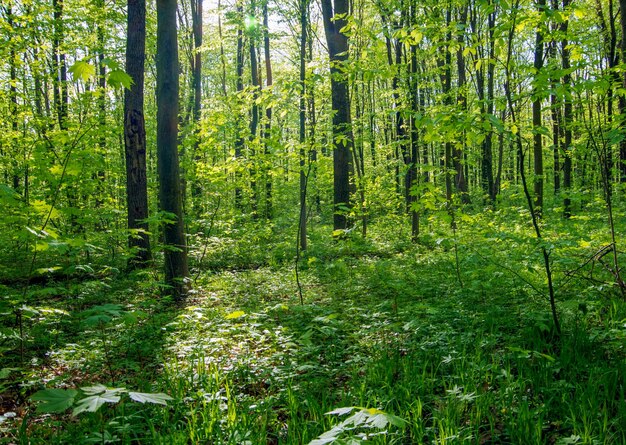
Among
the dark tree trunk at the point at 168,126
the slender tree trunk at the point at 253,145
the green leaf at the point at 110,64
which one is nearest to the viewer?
the green leaf at the point at 110,64

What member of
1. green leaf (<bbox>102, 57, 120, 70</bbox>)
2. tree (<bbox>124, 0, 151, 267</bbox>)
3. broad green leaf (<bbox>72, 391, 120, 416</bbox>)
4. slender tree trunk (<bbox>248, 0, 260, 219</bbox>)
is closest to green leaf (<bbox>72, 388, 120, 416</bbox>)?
broad green leaf (<bbox>72, 391, 120, 416</bbox>)

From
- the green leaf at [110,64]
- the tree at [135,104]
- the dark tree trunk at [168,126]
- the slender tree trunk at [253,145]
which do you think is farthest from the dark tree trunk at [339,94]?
the green leaf at [110,64]

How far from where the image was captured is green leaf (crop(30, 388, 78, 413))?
1300 mm

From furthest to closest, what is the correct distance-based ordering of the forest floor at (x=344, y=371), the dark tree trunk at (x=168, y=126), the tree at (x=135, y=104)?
the tree at (x=135, y=104), the dark tree trunk at (x=168, y=126), the forest floor at (x=344, y=371)

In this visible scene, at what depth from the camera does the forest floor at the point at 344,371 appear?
7.39 ft

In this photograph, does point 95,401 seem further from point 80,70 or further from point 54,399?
point 80,70

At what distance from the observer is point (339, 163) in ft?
31.2

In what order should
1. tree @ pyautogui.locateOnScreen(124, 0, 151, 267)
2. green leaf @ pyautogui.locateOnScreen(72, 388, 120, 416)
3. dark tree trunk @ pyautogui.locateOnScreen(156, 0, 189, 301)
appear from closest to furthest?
green leaf @ pyautogui.locateOnScreen(72, 388, 120, 416)
dark tree trunk @ pyautogui.locateOnScreen(156, 0, 189, 301)
tree @ pyautogui.locateOnScreen(124, 0, 151, 267)

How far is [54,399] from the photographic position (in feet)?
4.52

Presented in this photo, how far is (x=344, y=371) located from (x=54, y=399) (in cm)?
237

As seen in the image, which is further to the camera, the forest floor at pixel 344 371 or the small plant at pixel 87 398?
the forest floor at pixel 344 371

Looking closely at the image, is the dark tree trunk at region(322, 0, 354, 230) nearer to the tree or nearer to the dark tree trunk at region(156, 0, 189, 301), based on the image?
the dark tree trunk at region(156, 0, 189, 301)

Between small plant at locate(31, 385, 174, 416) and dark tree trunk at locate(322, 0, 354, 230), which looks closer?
small plant at locate(31, 385, 174, 416)

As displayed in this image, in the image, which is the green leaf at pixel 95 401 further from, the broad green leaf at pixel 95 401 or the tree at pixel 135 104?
the tree at pixel 135 104
